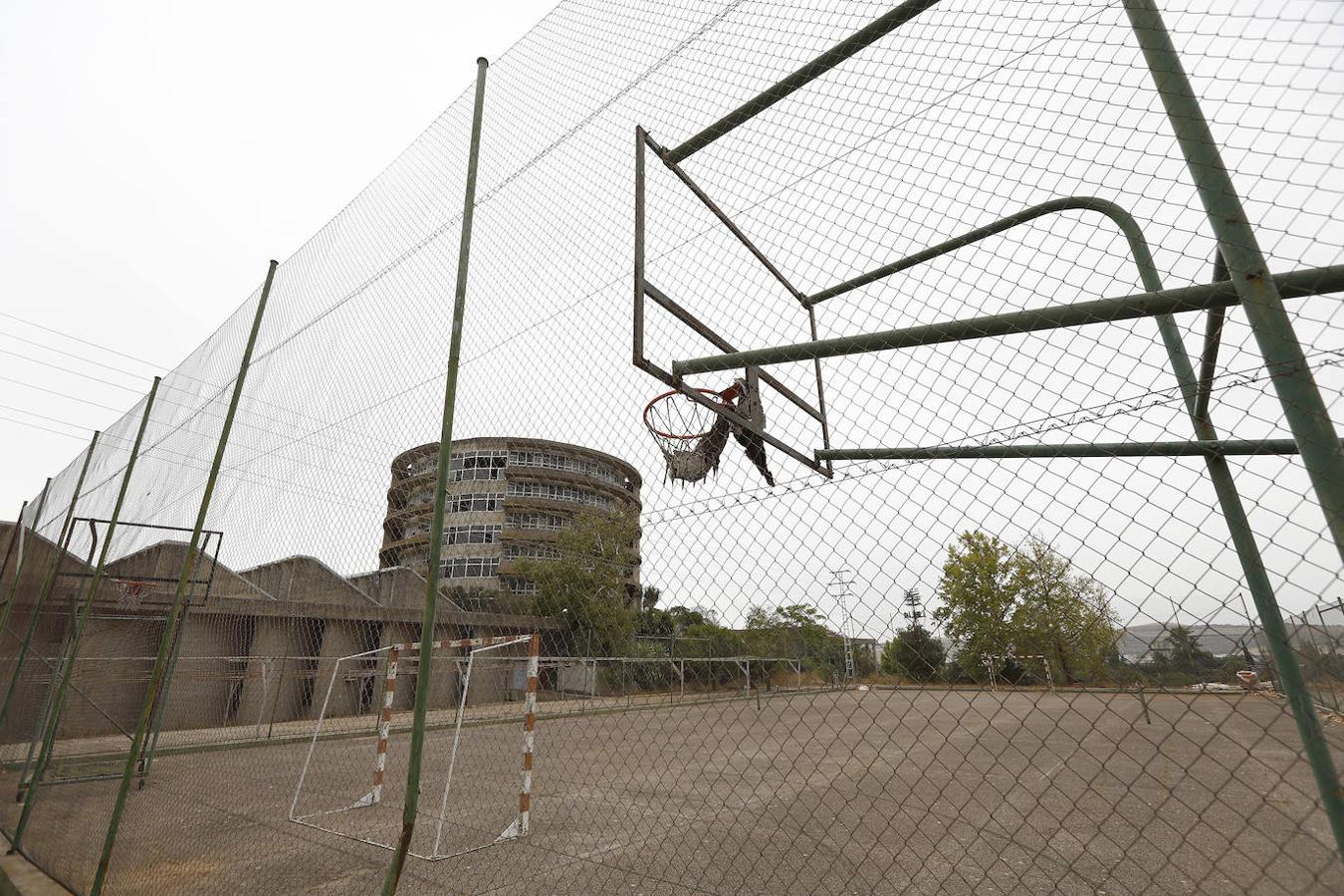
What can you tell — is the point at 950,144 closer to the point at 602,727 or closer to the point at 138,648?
the point at 602,727

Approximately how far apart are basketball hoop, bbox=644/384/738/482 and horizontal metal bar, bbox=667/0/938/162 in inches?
54.9

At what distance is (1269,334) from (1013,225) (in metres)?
1.56

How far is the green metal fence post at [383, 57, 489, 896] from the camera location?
6.43 feet

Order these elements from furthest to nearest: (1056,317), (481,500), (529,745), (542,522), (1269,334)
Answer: (542,522) → (481,500) → (529,745) → (1056,317) → (1269,334)

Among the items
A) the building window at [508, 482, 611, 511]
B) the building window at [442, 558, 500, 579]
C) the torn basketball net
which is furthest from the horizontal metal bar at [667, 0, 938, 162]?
the building window at [442, 558, 500, 579]

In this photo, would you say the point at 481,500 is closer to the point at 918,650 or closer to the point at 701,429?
the point at 701,429

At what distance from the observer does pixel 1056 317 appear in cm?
181

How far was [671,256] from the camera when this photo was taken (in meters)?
3.23

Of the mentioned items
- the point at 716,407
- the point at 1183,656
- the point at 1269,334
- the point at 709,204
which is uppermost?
the point at 709,204

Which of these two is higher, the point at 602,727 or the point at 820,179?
the point at 820,179

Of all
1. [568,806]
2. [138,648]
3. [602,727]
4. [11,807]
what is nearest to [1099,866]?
[568,806]

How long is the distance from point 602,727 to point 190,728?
8.53 metres

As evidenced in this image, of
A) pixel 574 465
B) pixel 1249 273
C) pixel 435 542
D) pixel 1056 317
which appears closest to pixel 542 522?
pixel 574 465

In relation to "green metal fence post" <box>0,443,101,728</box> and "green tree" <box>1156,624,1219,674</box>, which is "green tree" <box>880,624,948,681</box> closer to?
"green tree" <box>1156,624,1219,674</box>
